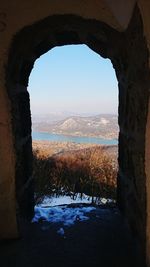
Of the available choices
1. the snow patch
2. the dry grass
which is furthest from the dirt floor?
the dry grass

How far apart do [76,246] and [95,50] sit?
1.37 meters

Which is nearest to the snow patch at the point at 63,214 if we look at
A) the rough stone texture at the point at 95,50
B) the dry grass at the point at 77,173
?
the rough stone texture at the point at 95,50

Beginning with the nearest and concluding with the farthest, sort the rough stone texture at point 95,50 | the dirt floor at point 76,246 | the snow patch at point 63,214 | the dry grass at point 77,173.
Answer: the rough stone texture at point 95,50, the dirt floor at point 76,246, the snow patch at point 63,214, the dry grass at point 77,173

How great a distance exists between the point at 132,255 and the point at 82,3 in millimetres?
1509

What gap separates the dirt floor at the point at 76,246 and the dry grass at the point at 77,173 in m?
1.99

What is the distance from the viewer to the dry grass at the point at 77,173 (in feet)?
16.3

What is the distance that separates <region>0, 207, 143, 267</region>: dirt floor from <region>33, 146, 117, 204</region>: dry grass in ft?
6.53

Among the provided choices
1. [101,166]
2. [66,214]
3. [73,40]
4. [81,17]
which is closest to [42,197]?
[101,166]

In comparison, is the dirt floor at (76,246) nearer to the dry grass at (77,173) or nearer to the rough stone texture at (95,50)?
the rough stone texture at (95,50)

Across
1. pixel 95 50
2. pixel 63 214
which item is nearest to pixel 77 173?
pixel 63 214

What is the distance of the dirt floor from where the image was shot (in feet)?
6.99

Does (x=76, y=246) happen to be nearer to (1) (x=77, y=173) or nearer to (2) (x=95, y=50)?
(2) (x=95, y=50)

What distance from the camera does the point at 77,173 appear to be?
216 inches

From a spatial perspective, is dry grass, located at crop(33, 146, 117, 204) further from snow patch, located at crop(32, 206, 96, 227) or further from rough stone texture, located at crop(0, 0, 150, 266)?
rough stone texture, located at crop(0, 0, 150, 266)
